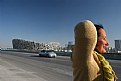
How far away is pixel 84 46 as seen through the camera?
221cm

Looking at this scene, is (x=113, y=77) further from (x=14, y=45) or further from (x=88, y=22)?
(x=14, y=45)

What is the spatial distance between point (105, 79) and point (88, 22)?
1.38 ft

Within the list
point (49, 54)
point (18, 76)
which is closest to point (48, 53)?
point (49, 54)

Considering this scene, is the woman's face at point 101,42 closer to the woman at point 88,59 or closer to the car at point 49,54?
the woman at point 88,59

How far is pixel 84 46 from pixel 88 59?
10 centimetres

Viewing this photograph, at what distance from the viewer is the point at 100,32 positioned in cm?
241

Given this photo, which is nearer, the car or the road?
the road

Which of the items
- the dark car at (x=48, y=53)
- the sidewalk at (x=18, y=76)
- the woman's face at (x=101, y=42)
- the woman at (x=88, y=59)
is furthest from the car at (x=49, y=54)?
the woman at (x=88, y=59)

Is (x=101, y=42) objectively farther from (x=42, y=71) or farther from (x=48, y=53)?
(x=48, y=53)

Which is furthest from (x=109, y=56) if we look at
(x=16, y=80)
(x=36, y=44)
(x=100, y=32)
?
(x=36, y=44)

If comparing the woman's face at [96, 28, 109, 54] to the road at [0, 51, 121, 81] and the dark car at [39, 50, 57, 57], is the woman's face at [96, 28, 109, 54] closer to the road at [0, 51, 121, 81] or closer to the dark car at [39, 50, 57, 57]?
the road at [0, 51, 121, 81]

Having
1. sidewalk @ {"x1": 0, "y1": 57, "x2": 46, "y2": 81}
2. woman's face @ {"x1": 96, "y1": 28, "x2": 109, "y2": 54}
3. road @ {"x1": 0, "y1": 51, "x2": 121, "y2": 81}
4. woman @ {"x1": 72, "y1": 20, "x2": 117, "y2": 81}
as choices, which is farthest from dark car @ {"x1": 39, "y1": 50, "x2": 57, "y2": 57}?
woman @ {"x1": 72, "y1": 20, "x2": 117, "y2": 81}

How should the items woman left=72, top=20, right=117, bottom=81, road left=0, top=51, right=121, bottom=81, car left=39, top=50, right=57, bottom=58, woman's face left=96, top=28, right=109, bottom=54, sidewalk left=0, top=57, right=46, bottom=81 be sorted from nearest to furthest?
woman left=72, top=20, right=117, bottom=81, woman's face left=96, top=28, right=109, bottom=54, sidewalk left=0, top=57, right=46, bottom=81, road left=0, top=51, right=121, bottom=81, car left=39, top=50, right=57, bottom=58

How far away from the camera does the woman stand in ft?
7.16
